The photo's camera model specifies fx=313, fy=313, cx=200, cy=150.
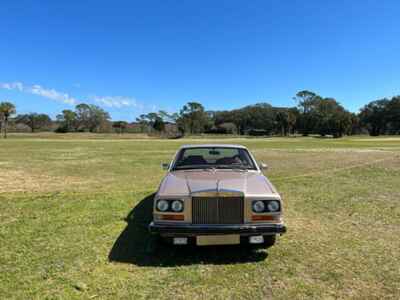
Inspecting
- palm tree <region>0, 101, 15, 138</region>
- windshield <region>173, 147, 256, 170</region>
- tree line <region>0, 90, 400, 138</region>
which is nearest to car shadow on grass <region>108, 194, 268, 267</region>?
windshield <region>173, 147, 256, 170</region>

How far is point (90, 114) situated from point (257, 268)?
406ft

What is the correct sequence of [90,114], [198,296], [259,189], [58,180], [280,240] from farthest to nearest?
1. [90,114]
2. [58,180]
3. [280,240]
4. [259,189]
5. [198,296]

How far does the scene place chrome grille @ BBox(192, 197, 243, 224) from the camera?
14.1 ft

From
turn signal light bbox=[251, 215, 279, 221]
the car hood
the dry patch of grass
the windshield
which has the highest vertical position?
the windshield

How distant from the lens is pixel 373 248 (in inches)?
197

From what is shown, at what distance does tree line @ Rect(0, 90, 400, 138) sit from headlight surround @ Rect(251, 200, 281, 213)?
99929 millimetres

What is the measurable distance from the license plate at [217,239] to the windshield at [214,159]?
1.80 m

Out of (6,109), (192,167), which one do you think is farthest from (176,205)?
(6,109)

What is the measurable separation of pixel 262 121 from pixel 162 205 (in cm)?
12610

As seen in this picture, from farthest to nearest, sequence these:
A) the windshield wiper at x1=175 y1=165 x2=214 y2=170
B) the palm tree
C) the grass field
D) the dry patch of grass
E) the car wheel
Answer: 1. the palm tree
2. the dry patch of grass
3. the windshield wiper at x1=175 y1=165 x2=214 y2=170
4. the car wheel
5. the grass field

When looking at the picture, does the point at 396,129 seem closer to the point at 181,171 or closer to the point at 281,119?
the point at 281,119

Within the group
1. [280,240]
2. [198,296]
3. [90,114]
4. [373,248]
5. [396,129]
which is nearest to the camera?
[198,296]

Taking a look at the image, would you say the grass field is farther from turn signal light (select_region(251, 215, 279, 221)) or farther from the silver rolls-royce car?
turn signal light (select_region(251, 215, 279, 221))

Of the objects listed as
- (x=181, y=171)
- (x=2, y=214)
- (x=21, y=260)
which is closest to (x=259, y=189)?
(x=181, y=171)
